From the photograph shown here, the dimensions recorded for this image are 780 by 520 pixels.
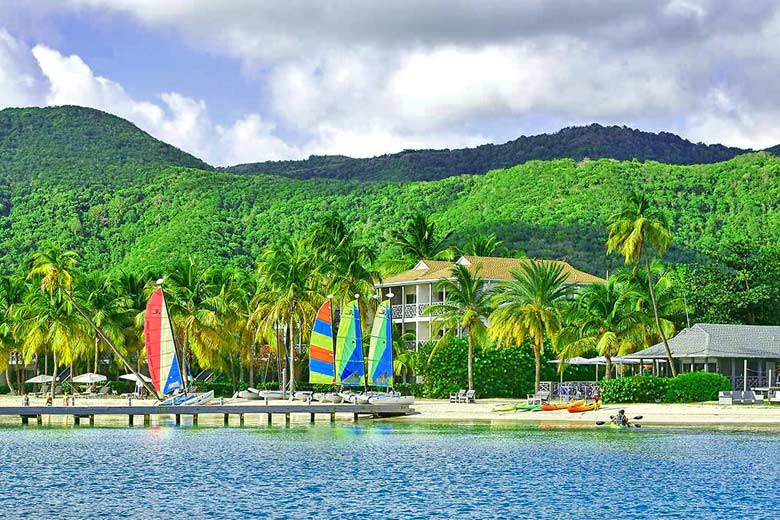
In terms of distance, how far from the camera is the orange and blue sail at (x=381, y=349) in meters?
58.6

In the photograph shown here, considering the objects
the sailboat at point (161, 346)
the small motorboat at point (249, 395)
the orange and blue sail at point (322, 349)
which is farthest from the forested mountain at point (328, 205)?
the sailboat at point (161, 346)

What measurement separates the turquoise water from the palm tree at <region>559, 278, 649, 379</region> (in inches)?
421

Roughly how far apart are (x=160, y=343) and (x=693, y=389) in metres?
25.7

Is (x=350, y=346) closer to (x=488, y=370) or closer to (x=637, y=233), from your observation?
(x=488, y=370)

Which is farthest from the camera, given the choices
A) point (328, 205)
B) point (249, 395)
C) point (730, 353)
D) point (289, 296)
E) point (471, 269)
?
point (328, 205)

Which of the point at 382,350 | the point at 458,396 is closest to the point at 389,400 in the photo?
the point at 382,350

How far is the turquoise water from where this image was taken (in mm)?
28531

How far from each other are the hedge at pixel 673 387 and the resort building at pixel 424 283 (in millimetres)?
17169

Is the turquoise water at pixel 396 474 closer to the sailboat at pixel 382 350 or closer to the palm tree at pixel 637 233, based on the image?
the sailboat at pixel 382 350

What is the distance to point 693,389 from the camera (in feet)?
181

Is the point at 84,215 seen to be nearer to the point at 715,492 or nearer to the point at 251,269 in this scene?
the point at 251,269

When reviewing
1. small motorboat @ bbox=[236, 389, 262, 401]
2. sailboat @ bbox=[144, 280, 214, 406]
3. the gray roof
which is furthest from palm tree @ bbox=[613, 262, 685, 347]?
sailboat @ bbox=[144, 280, 214, 406]

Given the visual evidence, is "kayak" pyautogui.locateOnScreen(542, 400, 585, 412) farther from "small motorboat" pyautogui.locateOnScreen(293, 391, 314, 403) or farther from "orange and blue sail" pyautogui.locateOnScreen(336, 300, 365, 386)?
"small motorboat" pyautogui.locateOnScreen(293, 391, 314, 403)

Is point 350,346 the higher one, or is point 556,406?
point 350,346
